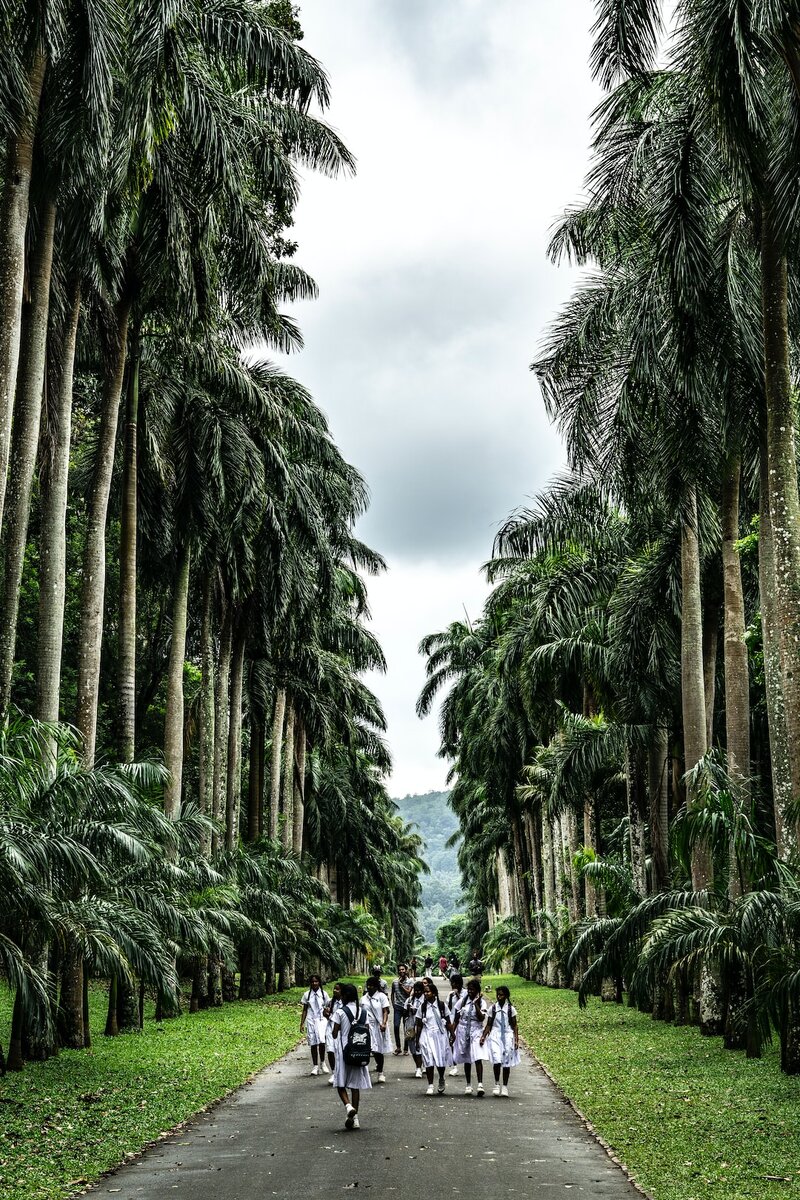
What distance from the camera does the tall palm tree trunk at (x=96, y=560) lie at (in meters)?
18.0

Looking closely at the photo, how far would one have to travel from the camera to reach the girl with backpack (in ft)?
37.2

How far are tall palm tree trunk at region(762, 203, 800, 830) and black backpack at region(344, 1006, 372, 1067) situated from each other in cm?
534

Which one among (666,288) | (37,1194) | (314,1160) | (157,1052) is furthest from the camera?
(157,1052)

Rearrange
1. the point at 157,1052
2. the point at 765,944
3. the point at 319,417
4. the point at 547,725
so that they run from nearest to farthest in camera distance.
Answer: the point at 765,944, the point at 157,1052, the point at 319,417, the point at 547,725

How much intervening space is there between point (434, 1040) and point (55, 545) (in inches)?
337

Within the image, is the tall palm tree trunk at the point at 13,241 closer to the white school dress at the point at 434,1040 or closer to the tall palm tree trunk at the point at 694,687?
the white school dress at the point at 434,1040

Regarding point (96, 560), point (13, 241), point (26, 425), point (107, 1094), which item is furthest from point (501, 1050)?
point (13, 241)

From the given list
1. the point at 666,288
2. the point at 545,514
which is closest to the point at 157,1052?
the point at 666,288

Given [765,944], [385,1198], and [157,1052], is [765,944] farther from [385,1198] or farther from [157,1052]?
[157,1052]

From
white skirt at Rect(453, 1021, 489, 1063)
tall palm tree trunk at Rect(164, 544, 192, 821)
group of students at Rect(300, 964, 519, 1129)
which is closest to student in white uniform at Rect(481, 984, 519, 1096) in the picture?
group of students at Rect(300, 964, 519, 1129)

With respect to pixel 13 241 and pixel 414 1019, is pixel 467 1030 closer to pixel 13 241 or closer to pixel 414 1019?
pixel 414 1019

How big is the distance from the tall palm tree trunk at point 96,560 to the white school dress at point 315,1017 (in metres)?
4.86

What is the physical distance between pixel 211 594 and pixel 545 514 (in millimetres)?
9131

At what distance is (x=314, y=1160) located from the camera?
9500mm
